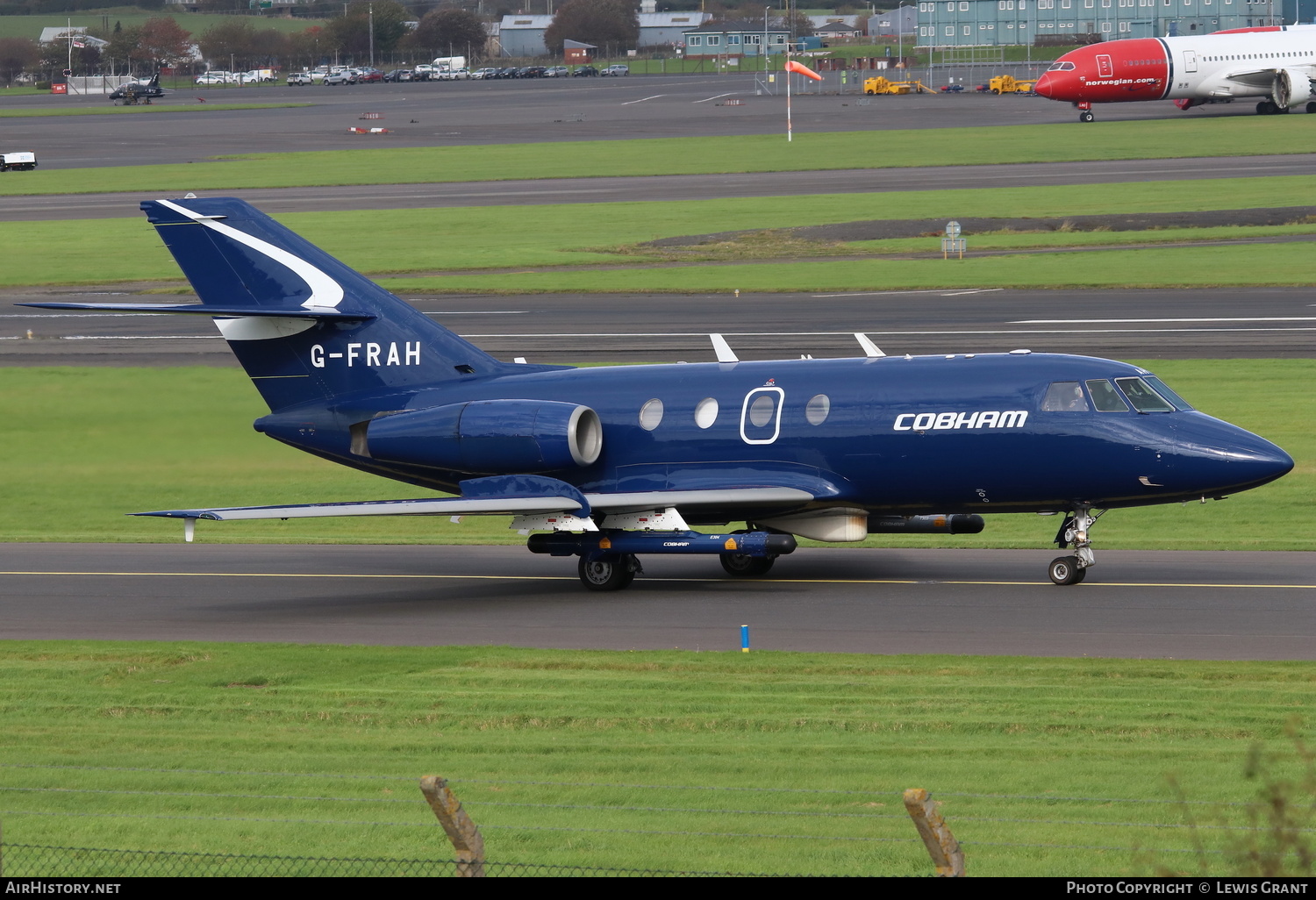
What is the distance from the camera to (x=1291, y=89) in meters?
112

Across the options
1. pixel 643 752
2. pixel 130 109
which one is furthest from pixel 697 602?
pixel 130 109

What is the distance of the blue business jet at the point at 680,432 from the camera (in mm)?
24781

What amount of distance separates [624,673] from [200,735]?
5125mm

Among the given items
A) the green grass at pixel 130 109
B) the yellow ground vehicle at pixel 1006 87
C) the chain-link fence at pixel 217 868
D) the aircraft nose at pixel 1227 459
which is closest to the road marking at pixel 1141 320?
the aircraft nose at pixel 1227 459

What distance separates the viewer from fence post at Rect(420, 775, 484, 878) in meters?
9.62

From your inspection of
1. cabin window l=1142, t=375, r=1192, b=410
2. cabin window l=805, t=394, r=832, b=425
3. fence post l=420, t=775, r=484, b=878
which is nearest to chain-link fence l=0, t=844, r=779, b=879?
fence post l=420, t=775, r=484, b=878

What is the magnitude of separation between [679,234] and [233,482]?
38.7m

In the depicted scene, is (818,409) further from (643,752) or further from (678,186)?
(678,186)

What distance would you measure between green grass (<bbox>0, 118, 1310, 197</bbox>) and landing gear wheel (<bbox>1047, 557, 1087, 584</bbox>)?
2827 inches

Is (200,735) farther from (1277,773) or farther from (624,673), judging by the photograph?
(1277,773)

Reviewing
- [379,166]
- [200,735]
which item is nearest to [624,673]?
[200,735]

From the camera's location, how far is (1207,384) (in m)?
41.5

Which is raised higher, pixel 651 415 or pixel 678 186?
pixel 678 186

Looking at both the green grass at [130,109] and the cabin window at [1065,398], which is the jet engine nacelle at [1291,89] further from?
the cabin window at [1065,398]
